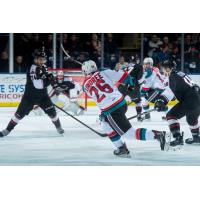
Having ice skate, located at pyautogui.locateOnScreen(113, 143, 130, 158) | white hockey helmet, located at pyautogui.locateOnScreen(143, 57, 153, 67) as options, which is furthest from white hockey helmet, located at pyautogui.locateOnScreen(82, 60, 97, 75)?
white hockey helmet, located at pyautogui.locateOnScreen(143, 57, 153, 67)

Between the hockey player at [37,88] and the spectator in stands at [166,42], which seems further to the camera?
the spectator in stands at [166,42]

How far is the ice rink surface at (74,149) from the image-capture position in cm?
529

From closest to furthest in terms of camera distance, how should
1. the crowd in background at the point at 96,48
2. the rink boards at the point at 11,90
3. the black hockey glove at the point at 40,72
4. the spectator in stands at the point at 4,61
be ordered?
the black hockey glove at the point at 40,72 → the crowd in background at the point at 96,48 → the spectator in stands at the point at 4,61 → the rink boards at the point at 11,90

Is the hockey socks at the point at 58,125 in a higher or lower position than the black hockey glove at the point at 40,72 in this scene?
lower

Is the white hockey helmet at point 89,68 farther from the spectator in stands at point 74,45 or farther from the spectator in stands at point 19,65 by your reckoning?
the spectator in stands at point 19,65

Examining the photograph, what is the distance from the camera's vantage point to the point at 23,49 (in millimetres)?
6746

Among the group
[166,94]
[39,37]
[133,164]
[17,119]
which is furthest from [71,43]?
[133,164]

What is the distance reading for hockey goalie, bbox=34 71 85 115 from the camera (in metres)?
6.39

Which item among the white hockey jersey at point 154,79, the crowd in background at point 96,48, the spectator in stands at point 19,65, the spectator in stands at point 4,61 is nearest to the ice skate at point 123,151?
the crowd in background at point 96,48

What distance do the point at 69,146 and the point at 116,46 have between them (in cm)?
123

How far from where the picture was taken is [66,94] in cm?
679

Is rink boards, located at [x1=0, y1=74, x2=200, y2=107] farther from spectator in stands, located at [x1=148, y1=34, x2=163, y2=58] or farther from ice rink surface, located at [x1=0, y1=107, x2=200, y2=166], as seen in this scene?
spectator in stands, located at [x1=148, y1=34, x2=163, y2=58]

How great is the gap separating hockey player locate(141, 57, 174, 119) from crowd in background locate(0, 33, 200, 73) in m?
0.08

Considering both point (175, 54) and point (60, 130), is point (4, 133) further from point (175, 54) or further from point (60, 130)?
point (175, 54)
